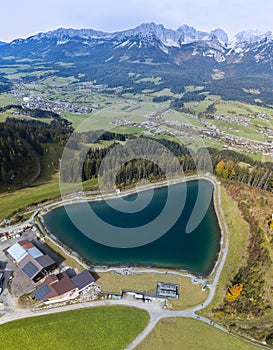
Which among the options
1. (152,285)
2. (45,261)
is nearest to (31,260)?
(45,261)

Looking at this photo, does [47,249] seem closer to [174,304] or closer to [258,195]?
[174,304]

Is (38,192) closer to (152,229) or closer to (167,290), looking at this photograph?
(152,229)

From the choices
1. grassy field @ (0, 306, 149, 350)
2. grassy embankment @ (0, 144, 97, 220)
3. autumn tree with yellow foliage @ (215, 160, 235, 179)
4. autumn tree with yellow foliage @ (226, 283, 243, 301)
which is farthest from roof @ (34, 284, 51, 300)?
autumn tree with yellow foliage @ (215, 160, 235, 179)

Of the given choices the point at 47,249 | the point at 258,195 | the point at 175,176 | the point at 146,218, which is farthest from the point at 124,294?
the point at 175,176

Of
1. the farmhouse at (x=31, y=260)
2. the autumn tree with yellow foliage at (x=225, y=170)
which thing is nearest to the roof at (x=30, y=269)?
the farmhouse at (x=31, y=260)

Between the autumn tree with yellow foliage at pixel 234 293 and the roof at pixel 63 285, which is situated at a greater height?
the roof at pixel 63 285

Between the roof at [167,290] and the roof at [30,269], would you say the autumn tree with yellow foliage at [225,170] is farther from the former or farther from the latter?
the roof at [30,269]
